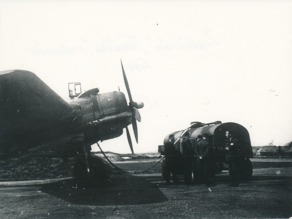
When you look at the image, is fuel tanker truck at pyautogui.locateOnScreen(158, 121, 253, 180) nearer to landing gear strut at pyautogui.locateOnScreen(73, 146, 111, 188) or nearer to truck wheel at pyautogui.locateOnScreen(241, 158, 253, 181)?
truck wheel at pyautogui.locateOnScreen(241, 158, 253, 181)

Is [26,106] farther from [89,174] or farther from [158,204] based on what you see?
[158,204]

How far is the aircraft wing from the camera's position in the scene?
11508mm

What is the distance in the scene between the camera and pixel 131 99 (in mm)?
17844

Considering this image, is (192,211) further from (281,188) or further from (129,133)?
(129,133)

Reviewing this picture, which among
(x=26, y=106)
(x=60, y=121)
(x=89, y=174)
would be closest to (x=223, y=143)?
(x=89, y=174)

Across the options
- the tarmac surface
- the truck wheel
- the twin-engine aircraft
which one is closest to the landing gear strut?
the twin-engine aircraft

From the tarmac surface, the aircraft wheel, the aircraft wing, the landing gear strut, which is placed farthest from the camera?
the aircraft wheel

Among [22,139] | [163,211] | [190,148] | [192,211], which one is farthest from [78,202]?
[190,148]

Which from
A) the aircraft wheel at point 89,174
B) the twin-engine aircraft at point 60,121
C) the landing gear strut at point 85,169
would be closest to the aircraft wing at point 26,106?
the twin-engine aircraft at point 60,121

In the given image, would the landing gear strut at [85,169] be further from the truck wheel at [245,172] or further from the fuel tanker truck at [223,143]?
the truck wheel at [245,172]

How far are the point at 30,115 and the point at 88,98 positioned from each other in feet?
10.2

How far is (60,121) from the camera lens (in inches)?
585

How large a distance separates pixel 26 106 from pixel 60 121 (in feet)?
7.03

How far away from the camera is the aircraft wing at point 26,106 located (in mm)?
11508
